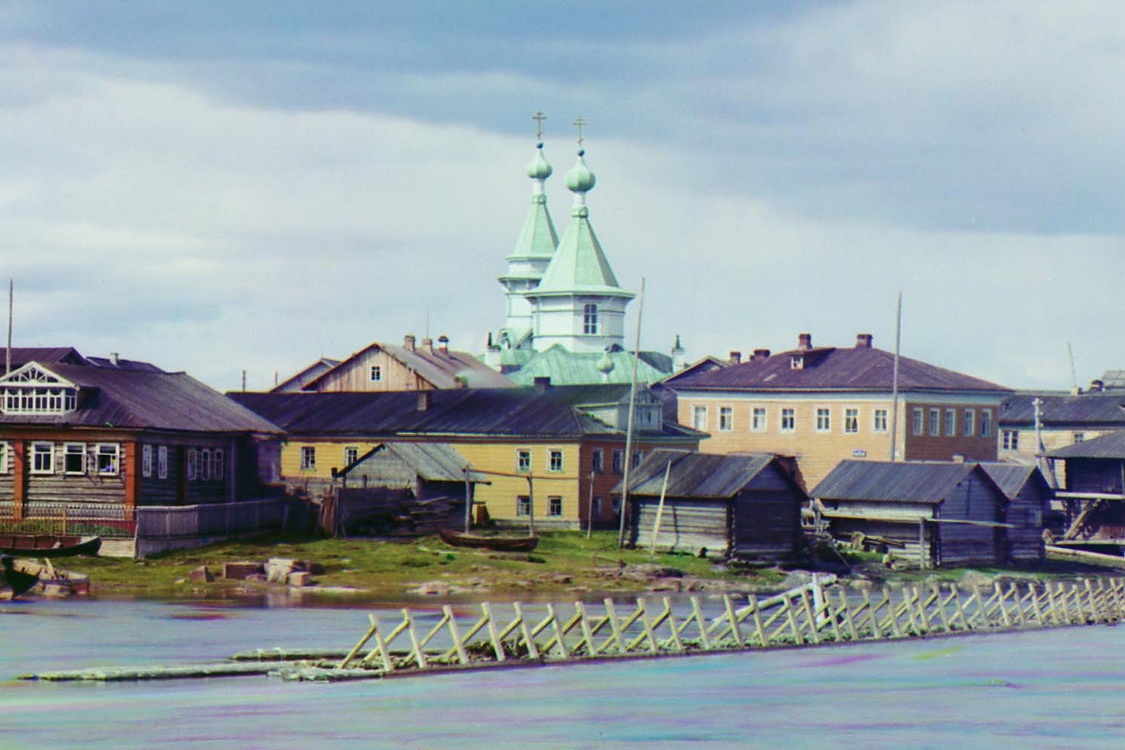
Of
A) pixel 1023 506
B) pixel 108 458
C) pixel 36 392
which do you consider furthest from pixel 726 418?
pixel 36 392

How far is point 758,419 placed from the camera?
336ft

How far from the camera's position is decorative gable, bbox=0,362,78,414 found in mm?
63438

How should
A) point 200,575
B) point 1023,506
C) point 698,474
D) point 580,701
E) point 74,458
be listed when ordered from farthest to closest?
point 1023,506, point 698,474, point 74,458, point 200,575, point 580,701

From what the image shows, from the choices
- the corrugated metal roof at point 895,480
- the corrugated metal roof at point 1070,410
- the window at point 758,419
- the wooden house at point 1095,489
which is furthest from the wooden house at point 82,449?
the corrugated metal roof at point 1070,410

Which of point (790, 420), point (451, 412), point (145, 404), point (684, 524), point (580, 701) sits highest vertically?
point (790, 420)

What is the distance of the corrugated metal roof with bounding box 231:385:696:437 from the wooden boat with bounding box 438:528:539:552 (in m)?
13.0

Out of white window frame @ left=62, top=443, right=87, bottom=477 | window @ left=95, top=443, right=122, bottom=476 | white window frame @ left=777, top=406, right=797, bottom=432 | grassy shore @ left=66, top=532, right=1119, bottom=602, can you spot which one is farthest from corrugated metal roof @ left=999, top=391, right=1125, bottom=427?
white window frame @ left=62, top=443, right=87, bottom=477

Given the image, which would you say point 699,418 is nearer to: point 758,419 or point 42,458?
point 758,419

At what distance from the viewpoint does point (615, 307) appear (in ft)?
487

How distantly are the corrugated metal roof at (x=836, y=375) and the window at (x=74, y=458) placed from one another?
4719 cm

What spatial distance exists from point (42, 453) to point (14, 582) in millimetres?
10495

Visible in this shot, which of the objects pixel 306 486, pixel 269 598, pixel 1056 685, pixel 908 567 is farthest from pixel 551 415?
pixel 1056 685

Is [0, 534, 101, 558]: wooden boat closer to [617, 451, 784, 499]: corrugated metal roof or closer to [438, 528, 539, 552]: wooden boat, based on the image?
[438, 528, 539, 552]: wooden boat

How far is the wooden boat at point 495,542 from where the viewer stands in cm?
6706
